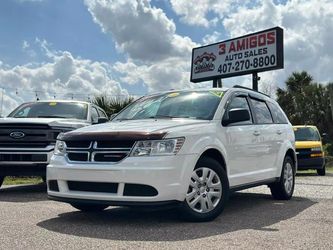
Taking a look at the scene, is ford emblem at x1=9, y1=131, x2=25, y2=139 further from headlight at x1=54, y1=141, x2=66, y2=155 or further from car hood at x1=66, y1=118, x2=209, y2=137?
car hood at x1=66, y1=118, x2=209, y2=137

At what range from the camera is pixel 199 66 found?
2641 centimetres

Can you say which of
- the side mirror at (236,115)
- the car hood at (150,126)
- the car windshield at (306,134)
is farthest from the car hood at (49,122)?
the car windshield at (306,134)

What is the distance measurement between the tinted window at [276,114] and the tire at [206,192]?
2663mm

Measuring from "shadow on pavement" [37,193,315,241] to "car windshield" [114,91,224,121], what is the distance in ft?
4.32

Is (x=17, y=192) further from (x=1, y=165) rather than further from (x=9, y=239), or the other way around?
(x=9, y=239)

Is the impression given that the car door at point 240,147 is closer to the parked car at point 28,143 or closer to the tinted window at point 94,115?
the parked car at point 28,143

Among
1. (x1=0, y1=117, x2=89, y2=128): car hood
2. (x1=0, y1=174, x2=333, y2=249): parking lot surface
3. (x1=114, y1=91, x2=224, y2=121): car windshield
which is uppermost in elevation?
(x1=114, y1=91, x2=224, y2=121): car windshield

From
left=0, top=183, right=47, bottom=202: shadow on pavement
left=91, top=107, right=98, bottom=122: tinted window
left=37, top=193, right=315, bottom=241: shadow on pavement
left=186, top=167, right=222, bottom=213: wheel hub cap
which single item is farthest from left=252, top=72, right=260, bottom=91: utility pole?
left=186, top=167, right=222, bottom=213: wheel hub cap

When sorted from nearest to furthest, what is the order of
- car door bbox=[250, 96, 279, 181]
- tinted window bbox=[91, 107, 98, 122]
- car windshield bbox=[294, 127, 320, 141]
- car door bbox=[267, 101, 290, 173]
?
car door bbox=[250, 96, 279, 181] → car door bbox=[267, 101, 290, 173] → tinted window bbox=[91, 107, 98, 122] → car windshield bbox=[294, 127, 320, 141]

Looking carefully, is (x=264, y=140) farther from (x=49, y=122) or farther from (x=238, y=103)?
(x=49, y=122)

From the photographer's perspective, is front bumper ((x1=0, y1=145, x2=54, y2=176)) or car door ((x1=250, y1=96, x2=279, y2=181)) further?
front bumper ((x1=0, y1=145, x2=54, y2=176))

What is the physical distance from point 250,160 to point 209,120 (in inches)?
46.5

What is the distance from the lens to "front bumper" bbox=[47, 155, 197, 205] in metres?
5.57

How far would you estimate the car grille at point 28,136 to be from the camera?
9.07 meters
